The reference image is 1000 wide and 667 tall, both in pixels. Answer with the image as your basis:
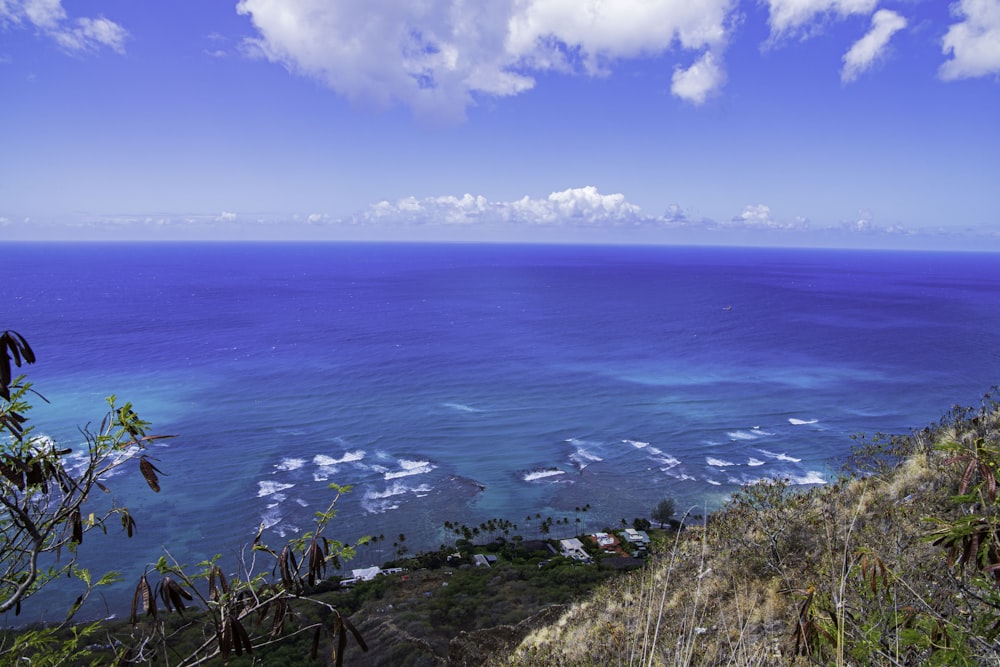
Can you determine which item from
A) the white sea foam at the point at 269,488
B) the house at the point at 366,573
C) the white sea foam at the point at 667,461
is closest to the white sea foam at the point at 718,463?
the white sea foam at the point at 667,461

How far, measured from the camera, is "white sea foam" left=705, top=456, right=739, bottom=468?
46.1 m

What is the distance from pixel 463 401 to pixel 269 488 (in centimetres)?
2351

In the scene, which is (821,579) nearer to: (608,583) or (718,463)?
(608,583)

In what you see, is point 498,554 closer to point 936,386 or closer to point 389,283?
point 936,386

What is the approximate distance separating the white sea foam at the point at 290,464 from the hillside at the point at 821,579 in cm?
3217

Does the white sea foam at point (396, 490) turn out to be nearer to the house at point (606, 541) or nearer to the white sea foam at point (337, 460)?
the white sea foam at point (337, 460)

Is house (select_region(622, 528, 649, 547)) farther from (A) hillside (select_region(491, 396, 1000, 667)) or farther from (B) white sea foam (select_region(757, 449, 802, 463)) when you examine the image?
(A) hillside (select_region(491, 396, 1000, 667))

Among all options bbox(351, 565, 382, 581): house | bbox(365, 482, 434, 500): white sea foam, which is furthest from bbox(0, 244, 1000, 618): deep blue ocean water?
bbox(351, 565, 382, 581): house

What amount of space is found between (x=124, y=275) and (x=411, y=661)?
680 feet

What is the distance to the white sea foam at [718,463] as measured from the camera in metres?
46.1

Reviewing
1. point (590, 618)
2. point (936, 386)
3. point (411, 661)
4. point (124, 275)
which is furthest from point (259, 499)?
point (124, 275)

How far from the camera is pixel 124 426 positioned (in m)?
4.79

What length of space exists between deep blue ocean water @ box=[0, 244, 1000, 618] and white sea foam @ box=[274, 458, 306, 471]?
0.23 meters

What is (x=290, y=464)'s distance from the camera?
45.6m
